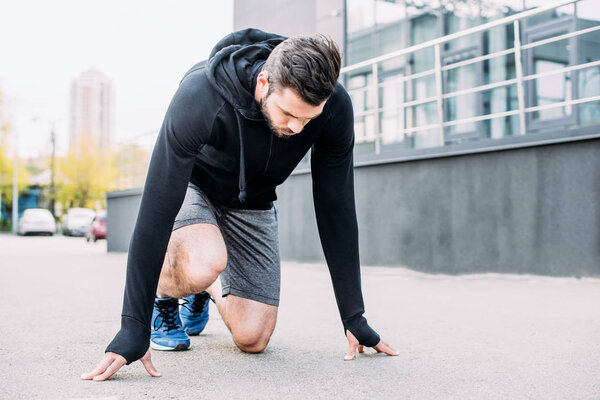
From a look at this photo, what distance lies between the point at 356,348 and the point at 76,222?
3361cm

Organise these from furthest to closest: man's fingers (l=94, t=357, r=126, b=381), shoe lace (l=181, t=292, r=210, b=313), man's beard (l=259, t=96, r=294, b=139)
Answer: shoe lace (l=181, t=292, r=210, b=313), man's beard (l=259, t=96, r=294, b=139), man's fingers (l=94, t=357, r=126, b=381)

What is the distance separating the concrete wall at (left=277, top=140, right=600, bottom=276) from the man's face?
4451 millimetres

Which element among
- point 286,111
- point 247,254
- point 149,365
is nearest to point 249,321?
point 247,254

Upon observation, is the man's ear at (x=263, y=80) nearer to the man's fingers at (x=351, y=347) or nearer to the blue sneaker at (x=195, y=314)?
the man's fingers at (x=351, y=347)

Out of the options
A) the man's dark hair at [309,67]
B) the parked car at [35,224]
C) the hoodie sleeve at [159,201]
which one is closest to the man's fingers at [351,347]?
the hoodie sleeve at [159,201]

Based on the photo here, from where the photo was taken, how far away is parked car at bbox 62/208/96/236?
34.5m

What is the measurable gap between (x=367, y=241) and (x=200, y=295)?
5197 millimetres

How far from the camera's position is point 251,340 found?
3.29 metres

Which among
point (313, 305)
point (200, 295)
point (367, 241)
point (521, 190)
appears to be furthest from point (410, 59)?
point (200, 295)

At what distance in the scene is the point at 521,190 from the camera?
674cm

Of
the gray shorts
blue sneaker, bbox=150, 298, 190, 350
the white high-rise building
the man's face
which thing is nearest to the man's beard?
the man's face

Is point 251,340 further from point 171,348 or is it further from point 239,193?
point 239,193

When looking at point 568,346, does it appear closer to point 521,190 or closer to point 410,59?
point 521,190

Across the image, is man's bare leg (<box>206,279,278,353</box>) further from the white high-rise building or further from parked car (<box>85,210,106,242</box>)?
the white high-rise building
